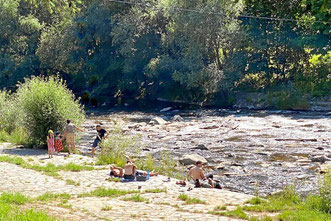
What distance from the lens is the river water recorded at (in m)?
17.9

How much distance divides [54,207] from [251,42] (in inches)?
1529

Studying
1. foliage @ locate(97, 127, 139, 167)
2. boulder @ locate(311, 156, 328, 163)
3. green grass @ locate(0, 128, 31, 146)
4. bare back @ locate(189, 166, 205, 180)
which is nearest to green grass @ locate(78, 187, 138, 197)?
bare back @ locate(189, 166, 205, 180)

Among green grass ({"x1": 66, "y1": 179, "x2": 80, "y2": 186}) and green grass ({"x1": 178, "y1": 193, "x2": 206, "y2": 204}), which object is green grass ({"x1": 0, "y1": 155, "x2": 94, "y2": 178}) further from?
green grass ({"x1": 178, "y1": 193, "x2": 206, "y2": 204})

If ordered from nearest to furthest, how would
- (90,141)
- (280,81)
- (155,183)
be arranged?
(155,183), (90,141), (280,81)

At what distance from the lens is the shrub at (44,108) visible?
885 inches

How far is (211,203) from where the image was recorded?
501 inches

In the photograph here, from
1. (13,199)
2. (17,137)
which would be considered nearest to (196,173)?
(13,199)

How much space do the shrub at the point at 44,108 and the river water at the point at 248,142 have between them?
14.9 feet

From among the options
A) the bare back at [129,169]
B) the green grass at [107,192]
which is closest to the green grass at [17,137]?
the bare back at [129,169]

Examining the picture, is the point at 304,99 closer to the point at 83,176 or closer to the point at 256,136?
the point at 256,136

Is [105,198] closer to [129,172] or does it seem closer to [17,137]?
[129,172]

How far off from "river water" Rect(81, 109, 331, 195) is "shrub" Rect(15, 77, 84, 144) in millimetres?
4550

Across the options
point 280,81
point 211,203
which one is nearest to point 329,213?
point 211,203

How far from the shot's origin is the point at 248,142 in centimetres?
2614
